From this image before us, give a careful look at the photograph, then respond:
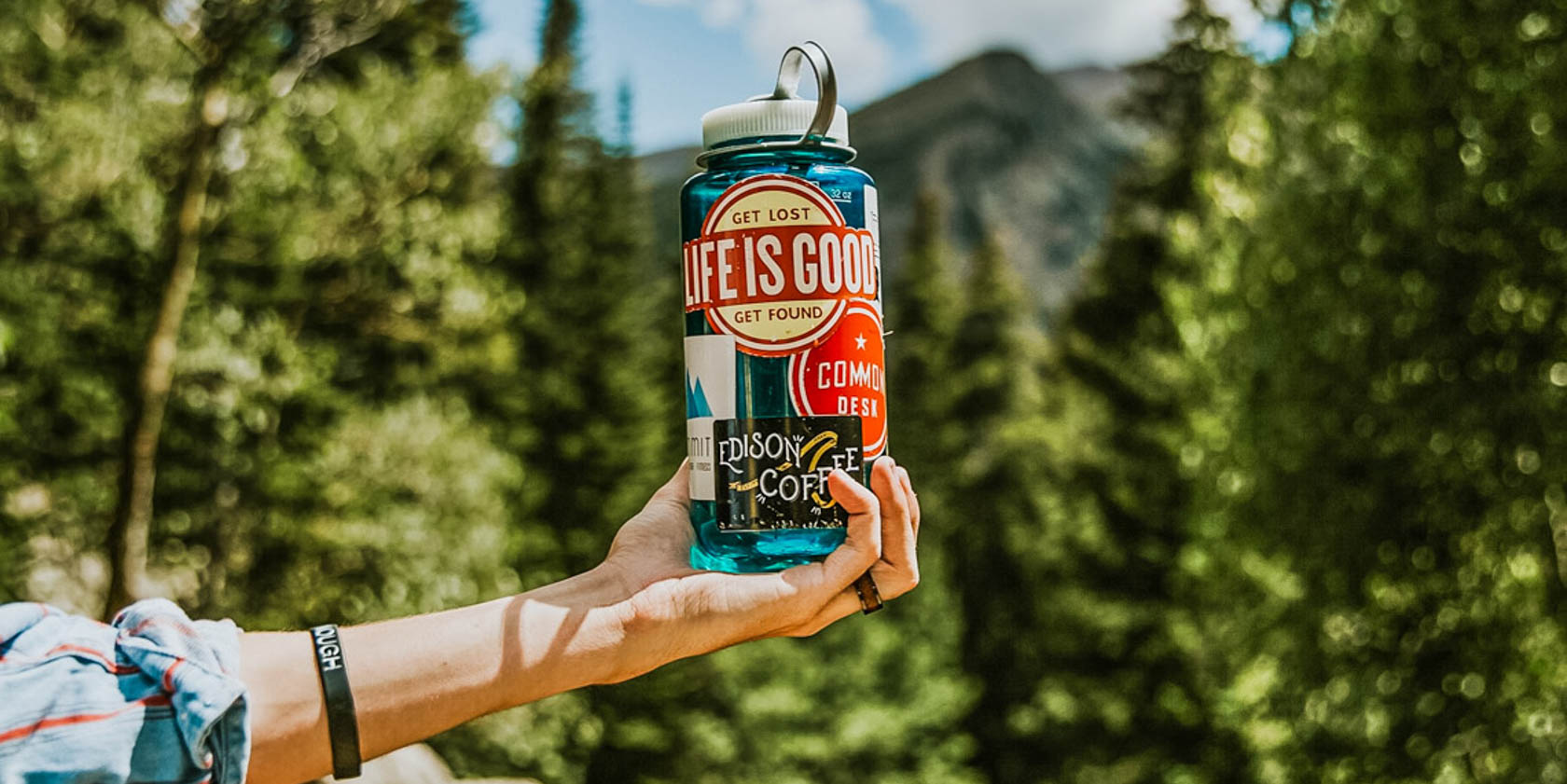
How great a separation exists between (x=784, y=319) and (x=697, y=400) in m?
0.25

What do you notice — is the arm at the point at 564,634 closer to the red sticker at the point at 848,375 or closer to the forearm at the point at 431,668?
the forearm at the point at 431,668

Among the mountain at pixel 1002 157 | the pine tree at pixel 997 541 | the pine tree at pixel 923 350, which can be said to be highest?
the mountain at pixel 1002 157

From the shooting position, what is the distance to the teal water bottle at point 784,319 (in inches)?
97.7

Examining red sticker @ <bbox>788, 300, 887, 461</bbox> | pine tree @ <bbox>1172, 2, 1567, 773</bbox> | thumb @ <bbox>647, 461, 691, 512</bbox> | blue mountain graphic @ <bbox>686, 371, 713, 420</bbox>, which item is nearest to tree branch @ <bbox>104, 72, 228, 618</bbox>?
pine tree @ <bbox>1172, 2, 1567, 773</bbox>

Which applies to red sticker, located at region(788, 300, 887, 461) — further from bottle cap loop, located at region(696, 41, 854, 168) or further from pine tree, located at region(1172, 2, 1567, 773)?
pine tree, located at region(1172, 2, 1567, 773)

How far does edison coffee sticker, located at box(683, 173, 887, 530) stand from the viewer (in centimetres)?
248

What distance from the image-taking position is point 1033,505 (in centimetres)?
3139

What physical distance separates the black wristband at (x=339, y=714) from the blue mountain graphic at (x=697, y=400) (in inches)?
32.3

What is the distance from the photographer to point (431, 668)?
85.4 inches

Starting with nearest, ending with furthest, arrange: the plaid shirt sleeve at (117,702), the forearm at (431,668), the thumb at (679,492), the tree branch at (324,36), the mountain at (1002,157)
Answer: the plaid shirt sleeve at (117,702) < the forearm at (431,668) < the thumb at (679,492) < the tree branch at (324,36) < the mountain at (1002,157)

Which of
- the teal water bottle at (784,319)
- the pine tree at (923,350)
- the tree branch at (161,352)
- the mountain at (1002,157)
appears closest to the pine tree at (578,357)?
the pine tree at (923,350)

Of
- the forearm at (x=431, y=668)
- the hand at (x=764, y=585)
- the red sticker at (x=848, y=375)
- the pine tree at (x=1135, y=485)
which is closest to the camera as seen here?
the forearm at (x=431, y=668)

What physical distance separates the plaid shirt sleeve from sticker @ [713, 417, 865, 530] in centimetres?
95

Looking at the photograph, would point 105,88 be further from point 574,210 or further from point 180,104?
point 574,210
